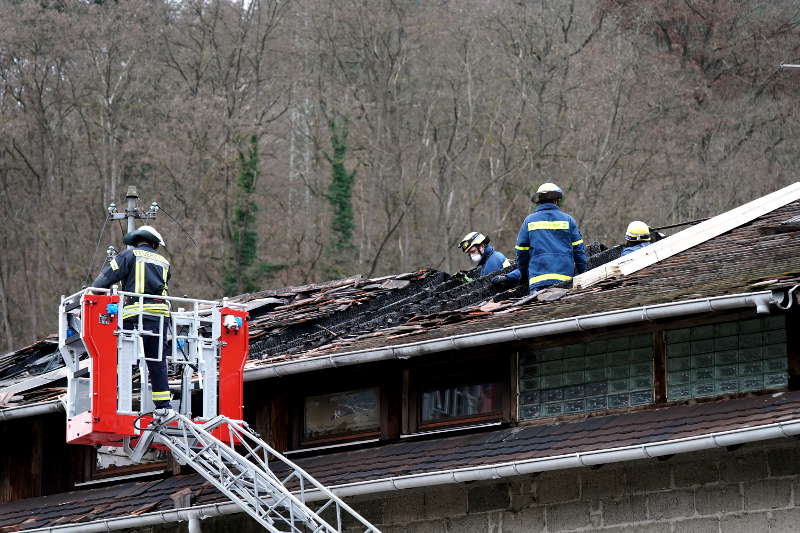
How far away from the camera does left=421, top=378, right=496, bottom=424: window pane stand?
1201 cm

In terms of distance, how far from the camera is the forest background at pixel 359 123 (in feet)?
129

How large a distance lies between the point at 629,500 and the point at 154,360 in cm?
395

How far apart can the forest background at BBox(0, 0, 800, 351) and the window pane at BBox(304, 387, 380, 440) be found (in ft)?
84.6

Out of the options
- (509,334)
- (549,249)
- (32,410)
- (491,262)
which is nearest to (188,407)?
(32,410)

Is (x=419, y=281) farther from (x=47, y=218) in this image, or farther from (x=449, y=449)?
(x=47, y=218)

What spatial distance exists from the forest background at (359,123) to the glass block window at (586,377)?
2649 centimetres

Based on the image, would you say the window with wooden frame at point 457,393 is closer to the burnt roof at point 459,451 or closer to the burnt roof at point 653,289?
the burnt roof at point 459,451

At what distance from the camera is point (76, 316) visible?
1197cm

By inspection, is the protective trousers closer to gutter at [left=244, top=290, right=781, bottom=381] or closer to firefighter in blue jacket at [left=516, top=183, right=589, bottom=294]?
gutter at [left=244, top=290, right=781, bottom=381]

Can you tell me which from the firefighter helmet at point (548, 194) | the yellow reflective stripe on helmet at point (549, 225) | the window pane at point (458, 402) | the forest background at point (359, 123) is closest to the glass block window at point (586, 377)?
the window pane at point (458, 402)

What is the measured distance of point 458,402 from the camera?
12.1 meters

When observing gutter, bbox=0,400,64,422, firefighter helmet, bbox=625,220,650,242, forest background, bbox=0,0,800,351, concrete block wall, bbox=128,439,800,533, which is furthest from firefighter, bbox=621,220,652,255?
forest background, bbox=0,0,800,351

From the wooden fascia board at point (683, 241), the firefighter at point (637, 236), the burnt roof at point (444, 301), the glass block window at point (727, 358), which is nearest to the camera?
the glass block window at point (727, 358)

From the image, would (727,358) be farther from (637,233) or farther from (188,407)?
(637,233)
